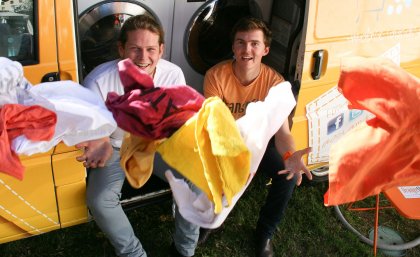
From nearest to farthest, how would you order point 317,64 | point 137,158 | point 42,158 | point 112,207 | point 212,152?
point 212,152, point 137,158, point 42,158, point 112,207, point 317,64

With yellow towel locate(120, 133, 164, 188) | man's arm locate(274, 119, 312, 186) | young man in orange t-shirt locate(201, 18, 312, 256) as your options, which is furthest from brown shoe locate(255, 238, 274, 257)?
yellow towel locate(120, 133, 164, 188)

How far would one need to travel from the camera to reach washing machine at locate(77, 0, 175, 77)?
109 inches

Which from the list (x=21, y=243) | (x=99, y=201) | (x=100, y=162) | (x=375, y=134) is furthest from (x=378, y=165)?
(x=21, y=243)

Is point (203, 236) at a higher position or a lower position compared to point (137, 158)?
lower

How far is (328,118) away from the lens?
280 centimetres

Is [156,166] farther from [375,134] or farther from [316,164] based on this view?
[375,134]

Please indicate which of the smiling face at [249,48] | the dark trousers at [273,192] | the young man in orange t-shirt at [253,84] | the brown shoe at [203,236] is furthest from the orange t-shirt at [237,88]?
the brown shoe at [203,236]

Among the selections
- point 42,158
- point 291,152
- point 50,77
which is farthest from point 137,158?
point 291,152

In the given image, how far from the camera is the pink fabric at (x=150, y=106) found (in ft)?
4.62

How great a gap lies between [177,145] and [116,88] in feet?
3.62

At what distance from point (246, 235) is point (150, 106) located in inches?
75.9

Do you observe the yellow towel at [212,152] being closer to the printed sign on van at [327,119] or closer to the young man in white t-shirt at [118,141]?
the young man in white t-shirt at [118,141]

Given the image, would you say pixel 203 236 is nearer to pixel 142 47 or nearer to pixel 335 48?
pixel 142 47

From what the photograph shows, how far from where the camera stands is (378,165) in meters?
1.54
